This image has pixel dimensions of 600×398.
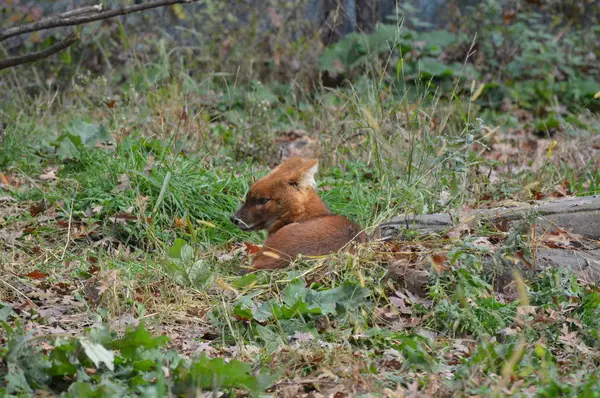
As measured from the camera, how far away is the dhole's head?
590 cm

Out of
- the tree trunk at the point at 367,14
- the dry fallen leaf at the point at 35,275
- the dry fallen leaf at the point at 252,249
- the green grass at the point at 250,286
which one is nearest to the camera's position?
the green grass at the point at 250,286

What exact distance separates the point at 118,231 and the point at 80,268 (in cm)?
71

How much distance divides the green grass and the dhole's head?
29 cm

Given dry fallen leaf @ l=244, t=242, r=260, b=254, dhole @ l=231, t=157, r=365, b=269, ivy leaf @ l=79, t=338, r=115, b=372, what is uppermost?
ivy leaf @ l=79, t=338, r=115, b=372

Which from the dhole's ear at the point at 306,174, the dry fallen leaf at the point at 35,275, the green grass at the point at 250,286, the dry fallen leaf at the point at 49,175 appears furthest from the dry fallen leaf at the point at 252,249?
the dry fallen leaf at the point at 49,175

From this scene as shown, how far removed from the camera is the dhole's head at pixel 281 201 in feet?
19.4

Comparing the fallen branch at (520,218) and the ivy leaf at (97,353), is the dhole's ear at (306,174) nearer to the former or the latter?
the fallen branch at (520,218)

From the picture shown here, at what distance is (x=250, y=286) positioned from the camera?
15.6ft

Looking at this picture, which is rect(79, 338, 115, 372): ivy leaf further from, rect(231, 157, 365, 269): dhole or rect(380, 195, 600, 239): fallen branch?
rect(380, 195, 600, 239): fallen branch

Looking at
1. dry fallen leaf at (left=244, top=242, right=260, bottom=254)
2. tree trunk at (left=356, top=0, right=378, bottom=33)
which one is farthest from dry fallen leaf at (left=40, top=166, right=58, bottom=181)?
tree trunk at (left=356, top=0, right=378, bottom=33)

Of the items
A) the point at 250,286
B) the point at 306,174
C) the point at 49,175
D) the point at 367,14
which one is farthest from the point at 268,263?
the point at 367,14

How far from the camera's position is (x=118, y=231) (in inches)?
236

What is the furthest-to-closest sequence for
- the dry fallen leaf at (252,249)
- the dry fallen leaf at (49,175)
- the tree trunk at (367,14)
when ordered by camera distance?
1. the tree trunk at (367,14)
2. the dry fallen leaf at (49,175)
3. the dry fallen leaf at (252,249)

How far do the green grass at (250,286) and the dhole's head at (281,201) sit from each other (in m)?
0.29
